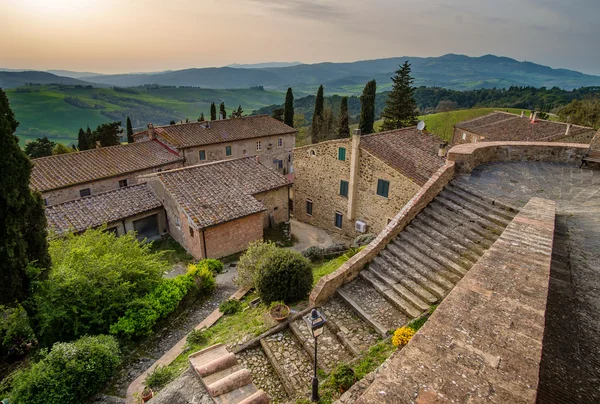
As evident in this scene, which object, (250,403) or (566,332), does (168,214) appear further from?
(566,332)

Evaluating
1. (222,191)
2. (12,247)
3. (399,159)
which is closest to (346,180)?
(399,159)

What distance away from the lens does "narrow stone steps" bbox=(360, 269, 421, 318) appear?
8296 mm

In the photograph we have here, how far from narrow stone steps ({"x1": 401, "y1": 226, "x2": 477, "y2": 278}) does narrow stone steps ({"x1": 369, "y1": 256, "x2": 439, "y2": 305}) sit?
0.97 m

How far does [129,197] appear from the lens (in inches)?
772

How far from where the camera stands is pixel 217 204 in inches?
725

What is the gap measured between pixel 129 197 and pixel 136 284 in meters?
9.68

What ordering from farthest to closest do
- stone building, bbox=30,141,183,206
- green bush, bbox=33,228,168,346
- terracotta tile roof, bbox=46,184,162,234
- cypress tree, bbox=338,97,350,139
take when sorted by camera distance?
1. cypress tree, bbox=338,97,350,139
2. stone building, bbox=30,141,183,206
3. terracotta tile roof, bbox=46,184,162,234
4. green bush, bbox=33,228,168,346

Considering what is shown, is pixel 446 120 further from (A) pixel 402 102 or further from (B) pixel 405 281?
(B) pixel 405 281

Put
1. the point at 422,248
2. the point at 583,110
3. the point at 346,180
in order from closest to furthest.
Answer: the point at 422,248 < the point at 346,180 < the point at 583,110

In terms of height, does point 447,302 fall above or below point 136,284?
above

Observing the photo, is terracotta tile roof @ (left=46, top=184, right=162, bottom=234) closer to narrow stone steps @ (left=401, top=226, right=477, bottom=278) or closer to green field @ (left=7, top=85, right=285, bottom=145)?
narrow stone steps @ (left=401, top=226, right=477, bottom=278)

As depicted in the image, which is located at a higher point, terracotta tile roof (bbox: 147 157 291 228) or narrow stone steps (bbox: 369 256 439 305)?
narrow stone steps (bbox: 369 256 439 305)

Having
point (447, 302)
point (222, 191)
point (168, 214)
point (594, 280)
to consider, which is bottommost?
point (168, 214)

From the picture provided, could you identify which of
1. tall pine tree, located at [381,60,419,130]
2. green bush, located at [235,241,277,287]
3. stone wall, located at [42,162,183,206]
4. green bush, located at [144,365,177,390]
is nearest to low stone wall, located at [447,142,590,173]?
green bush, located at [235,241,277,287]
